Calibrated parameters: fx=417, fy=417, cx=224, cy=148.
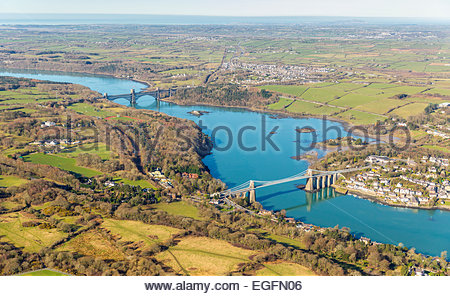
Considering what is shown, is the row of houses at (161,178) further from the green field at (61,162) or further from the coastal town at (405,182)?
the coastal town at (405,182)

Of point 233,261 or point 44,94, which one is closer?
point 233,261

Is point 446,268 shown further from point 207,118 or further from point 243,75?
point 243,75

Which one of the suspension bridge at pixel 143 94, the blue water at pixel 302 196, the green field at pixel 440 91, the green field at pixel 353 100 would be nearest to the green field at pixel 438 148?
the blue water at pixel 302 196

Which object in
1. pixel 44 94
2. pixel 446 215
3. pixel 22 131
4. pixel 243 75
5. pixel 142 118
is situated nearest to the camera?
pixel 446 215

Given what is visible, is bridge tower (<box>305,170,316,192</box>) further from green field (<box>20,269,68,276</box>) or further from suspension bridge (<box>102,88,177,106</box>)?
suspension bridge (<box>102,88,177,106</box>)

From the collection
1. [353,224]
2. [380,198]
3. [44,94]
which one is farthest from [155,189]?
[44,94]

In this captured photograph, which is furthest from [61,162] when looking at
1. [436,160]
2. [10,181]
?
[436,160]

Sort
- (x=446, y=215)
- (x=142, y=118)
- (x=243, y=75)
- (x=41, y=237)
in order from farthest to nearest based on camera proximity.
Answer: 1. (x=243, y=75)
2. (x=142, y=118)
3. (x=446, y=215)
4. (x=41, y=237)
